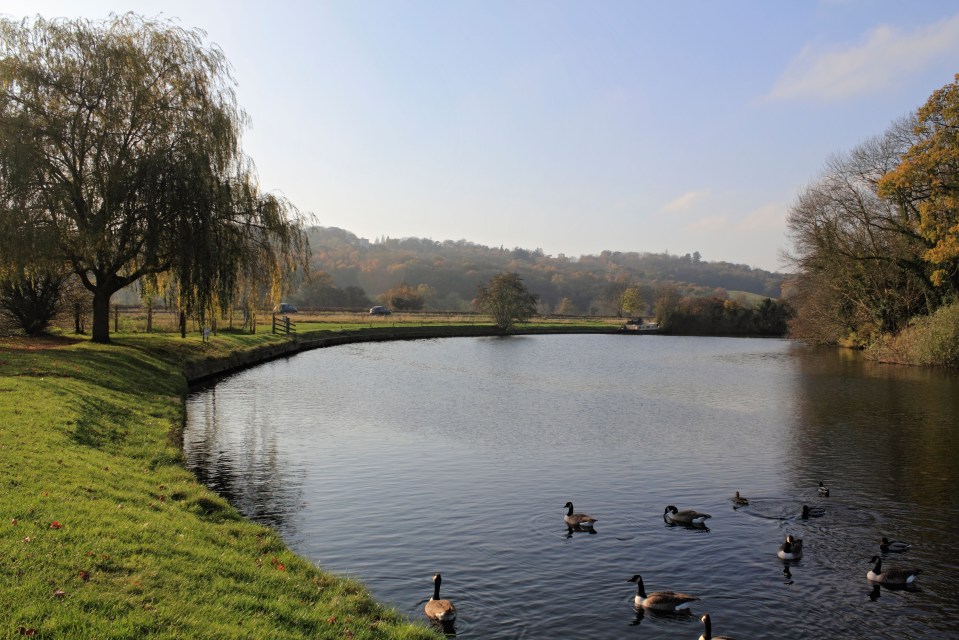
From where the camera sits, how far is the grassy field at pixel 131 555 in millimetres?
6930

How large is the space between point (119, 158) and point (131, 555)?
83.5ft

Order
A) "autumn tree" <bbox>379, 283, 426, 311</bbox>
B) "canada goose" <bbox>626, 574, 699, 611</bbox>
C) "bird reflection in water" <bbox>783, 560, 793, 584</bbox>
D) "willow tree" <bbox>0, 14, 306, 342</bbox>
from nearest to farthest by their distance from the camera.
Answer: "canada goose" <bbox>626, 574, 699, 611</bbox> → "bird reflection in water" <bbox>783, 560, 793, 584</bbox> → "willow tree" <bbox>0, 14, 306, 342</bbox> → "autumn tree" <bbox>379, 283, 426, 311</bbox>

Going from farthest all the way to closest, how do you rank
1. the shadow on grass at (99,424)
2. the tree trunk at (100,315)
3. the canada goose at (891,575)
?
the tree trunk at (100,315) → the shadow on grass at (99,424) → the canada goose at (891,575)

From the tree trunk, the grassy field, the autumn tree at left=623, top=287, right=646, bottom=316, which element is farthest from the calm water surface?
the autumn tree at left=623, top=287, right=646, bottom=316

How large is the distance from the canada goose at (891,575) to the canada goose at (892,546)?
1.20 m

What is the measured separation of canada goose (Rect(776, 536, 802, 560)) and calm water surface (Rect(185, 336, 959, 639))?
19 cm

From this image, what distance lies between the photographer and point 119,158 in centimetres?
2916

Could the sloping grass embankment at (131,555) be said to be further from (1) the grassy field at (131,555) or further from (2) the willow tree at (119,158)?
(2) the willow tree at (119,158)

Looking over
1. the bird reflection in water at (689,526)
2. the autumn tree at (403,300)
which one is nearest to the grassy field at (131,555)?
the bird reflection in water at (689,526)

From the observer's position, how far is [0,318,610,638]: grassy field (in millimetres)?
6930

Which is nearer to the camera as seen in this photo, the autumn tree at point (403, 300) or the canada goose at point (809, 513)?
the canada goose at point (809, 513)

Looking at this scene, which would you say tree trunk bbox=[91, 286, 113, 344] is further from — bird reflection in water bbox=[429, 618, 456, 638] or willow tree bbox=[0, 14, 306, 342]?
bird reflection in water bbox=[429, 618, 456, 638]

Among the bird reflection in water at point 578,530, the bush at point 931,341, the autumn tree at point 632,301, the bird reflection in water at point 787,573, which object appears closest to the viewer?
the bird reflection in water at point 787,573

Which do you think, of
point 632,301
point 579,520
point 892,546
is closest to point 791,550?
point 892,546
